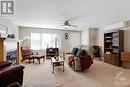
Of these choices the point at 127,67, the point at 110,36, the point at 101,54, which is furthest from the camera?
the point at 101,54

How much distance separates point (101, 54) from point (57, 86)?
18.5 feet

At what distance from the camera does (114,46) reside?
6785 millimetres

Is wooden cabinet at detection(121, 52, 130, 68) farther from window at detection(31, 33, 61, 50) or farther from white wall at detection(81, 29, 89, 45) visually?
window at detection(31, 33, 61, 50)

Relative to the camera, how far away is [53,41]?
9.75m

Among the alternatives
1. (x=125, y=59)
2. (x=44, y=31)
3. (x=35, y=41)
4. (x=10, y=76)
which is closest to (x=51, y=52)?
(x=35, y=41)

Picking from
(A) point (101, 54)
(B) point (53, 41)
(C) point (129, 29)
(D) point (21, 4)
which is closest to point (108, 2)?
(D) point (21, 4)

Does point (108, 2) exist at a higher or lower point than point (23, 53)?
higher

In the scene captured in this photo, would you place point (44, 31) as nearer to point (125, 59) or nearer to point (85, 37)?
→ point (85, 37)

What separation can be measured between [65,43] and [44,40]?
174 cm

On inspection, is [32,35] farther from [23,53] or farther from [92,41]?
[92,41]

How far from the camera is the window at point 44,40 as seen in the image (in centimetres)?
925

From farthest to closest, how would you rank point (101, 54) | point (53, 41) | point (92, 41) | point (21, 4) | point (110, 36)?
point (53, 41), point (92, 41), point (101, 54), point (110, 36), point (21, 4)

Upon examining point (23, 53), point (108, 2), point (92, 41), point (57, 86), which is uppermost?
point (108, 2)

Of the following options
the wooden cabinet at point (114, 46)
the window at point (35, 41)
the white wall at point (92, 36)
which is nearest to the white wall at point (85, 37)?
the white wall at point (92, 36)
